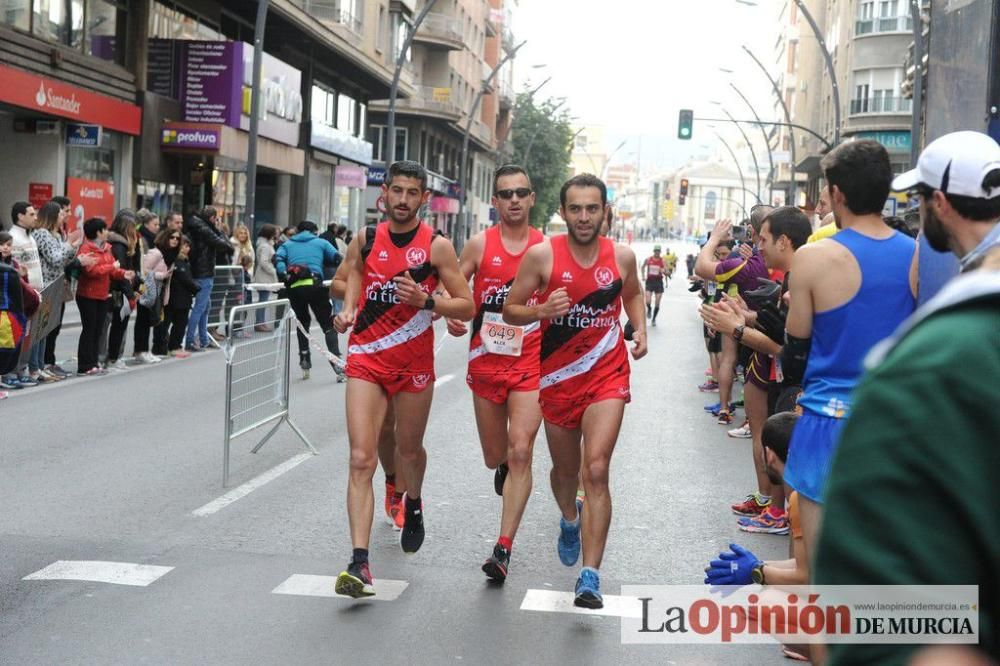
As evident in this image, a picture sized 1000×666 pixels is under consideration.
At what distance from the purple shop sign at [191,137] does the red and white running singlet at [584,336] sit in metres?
24.2

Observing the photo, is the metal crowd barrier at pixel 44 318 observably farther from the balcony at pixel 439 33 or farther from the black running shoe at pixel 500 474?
the balcony at pixel 439 33

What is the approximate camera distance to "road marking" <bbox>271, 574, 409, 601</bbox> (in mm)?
6195

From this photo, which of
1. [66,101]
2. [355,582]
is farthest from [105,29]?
[355,582]

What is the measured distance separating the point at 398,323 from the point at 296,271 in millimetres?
9182

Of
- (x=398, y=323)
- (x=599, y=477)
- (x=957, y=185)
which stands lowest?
(x=599, y=477)

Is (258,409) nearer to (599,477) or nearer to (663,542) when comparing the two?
(663,542)

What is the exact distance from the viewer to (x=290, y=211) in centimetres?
4103

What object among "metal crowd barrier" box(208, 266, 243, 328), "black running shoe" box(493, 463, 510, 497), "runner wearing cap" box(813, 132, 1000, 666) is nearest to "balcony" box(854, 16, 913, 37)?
"metal crowd barrier" box(208, 266, 243, 328)

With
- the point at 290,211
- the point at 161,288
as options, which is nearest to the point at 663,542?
the point at 161,288

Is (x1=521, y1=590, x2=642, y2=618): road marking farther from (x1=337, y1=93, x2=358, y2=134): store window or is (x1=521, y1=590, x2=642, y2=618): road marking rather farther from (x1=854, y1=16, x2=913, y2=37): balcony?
(x1=854, y1=16, x2=913, y2=37): balcony

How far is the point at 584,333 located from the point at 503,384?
2.96 feet

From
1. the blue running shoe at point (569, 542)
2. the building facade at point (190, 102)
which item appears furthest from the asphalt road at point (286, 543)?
the building facade at point (190, 102)

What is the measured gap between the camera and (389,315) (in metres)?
6.79

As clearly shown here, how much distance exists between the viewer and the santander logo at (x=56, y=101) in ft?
75.4
